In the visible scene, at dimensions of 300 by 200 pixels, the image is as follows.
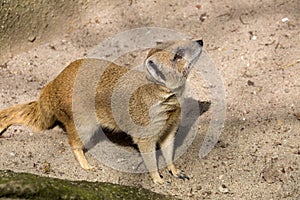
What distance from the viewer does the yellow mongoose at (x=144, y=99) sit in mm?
2504

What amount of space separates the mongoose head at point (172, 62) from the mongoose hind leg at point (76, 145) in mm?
485

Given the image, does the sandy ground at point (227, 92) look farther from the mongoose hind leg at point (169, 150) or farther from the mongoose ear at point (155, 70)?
the mongoose ear at point (155, 70)

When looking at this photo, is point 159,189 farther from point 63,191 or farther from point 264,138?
point 63,191

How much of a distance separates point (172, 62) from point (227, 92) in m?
0.63

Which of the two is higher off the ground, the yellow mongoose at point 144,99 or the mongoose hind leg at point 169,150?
the yellow mongoose at point 144,99

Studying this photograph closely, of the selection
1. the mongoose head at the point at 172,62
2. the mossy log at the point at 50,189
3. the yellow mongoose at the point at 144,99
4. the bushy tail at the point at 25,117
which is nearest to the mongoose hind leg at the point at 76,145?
the yellow mongoose at the point at 144,99

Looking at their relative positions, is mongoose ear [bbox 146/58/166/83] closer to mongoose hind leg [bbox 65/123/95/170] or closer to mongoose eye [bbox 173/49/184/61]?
mongoose eye [bbox 173/49/184/61]

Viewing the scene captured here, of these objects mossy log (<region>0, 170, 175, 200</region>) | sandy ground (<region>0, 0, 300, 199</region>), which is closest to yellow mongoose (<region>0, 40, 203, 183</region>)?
sandy ground (<region>0, 0, 300, 199</region>)

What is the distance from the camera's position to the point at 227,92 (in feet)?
9.96

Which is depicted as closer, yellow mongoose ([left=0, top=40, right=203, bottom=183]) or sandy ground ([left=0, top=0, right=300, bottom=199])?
yellow mongoose ([left=0, top=40, right=203, bottom=183])

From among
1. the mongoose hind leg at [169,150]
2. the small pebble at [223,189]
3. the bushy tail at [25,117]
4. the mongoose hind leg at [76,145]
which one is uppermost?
the bushy tail at [25,117]

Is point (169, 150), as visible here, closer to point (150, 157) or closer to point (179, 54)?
point (150, 157)

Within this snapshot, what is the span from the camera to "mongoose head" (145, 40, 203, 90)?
97.7 inches

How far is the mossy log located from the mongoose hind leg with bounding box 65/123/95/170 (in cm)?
60
